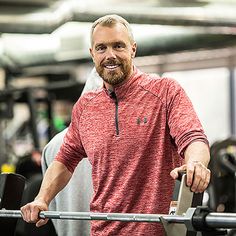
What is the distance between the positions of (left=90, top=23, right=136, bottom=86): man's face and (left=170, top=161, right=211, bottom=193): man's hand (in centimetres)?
68

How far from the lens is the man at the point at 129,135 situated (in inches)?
108

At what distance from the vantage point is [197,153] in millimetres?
2463

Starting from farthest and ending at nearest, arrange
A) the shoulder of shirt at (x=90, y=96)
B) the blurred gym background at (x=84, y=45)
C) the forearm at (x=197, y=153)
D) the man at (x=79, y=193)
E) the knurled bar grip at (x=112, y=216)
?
1. the blurred gym background at (x=84, y=45)
2. the man at (x=79, y=193)
3. the shoulder of shirt at (x=90, y=96)
4. the forearm at (x=197, y=153)
5. the knurled bar grip at (x=112, y=216)

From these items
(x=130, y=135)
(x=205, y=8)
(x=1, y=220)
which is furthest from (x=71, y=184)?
(x=205, y=8)

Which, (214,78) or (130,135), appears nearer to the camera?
(130,135)

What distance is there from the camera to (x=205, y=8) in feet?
22.2

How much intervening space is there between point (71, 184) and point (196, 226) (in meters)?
1.58

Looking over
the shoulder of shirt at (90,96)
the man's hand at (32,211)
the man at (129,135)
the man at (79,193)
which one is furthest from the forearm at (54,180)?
the man at (79,193)

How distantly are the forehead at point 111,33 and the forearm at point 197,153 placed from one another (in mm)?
594

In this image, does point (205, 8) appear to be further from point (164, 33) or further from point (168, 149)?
point (168, 149)

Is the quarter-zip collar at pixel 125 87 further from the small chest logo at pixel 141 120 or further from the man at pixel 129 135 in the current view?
the small chest logo at pixel 141 120

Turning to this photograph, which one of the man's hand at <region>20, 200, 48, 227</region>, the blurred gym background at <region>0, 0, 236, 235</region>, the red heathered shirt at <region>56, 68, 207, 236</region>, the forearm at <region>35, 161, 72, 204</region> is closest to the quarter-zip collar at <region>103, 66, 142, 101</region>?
the red heathered shirt at <region>56, 68, 207, 236</region>

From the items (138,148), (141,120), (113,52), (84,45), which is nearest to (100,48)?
(113,52)

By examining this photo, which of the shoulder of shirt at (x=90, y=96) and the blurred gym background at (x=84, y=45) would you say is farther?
the blurred gym background at (x=84, y=45)
